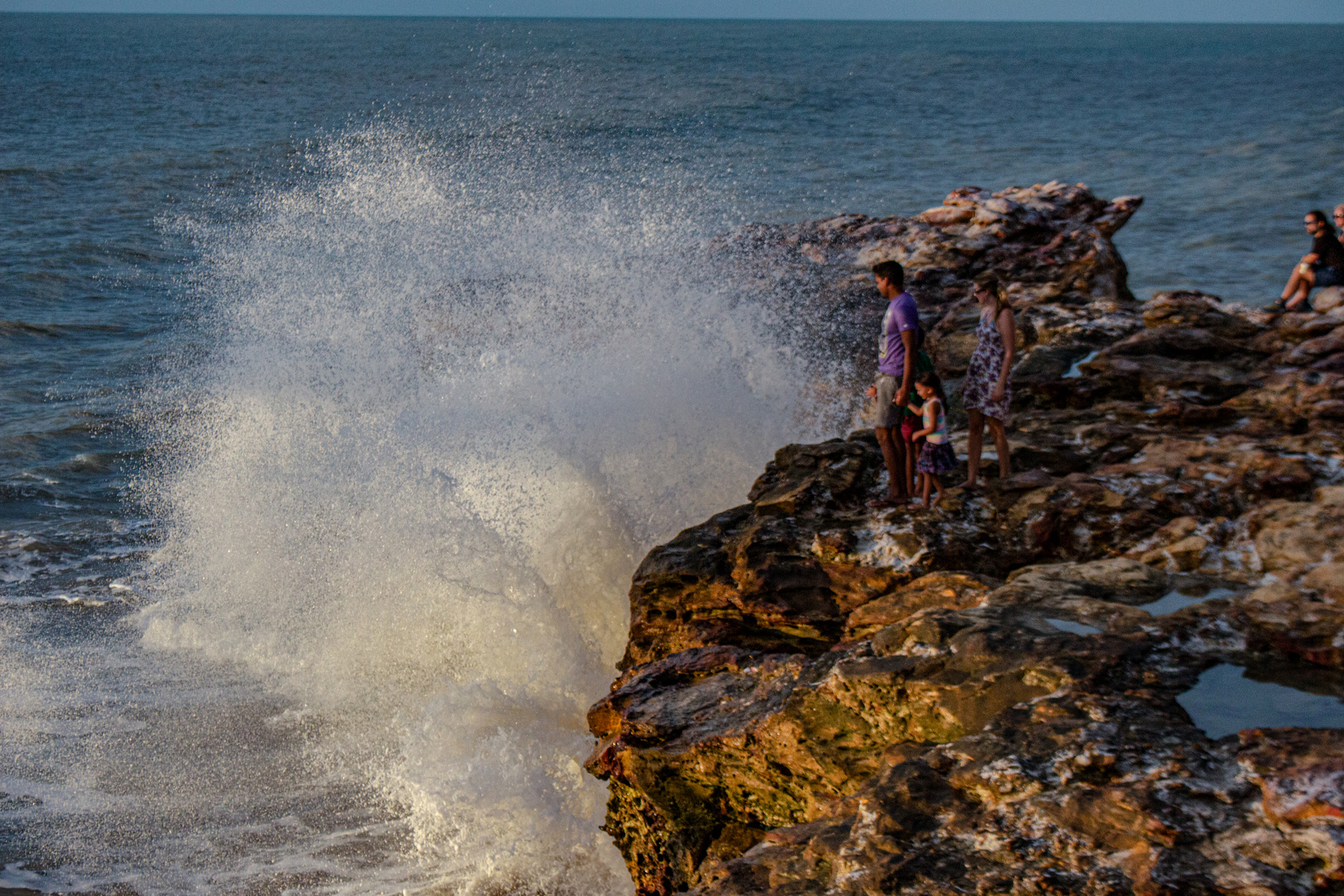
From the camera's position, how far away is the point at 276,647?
24.6 feet

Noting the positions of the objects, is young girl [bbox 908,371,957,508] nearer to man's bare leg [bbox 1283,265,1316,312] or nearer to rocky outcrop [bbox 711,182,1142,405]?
rocky outcrop [bbox 711,182,1142,405]

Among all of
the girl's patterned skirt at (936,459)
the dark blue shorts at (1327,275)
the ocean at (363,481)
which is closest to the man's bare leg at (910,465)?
the girl's patterned skirt at (936,459)

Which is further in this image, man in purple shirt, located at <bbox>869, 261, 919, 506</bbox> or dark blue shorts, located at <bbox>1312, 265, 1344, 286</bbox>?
dark blue shorts, located at <bbox>1312, 265, 1344, 286</bbox>

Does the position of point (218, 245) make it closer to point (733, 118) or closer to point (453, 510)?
point (453, 510)

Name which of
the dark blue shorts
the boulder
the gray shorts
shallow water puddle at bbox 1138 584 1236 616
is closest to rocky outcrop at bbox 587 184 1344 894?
shallow water puddle at bbox 1138 584 1236 616

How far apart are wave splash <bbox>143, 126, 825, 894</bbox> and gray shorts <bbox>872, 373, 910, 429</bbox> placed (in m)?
A: 2.20

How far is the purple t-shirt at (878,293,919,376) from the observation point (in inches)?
232

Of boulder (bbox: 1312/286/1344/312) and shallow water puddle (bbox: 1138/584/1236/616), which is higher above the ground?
boulder (bbox: 1312/286/1344/312)

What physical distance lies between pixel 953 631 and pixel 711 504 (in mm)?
3834

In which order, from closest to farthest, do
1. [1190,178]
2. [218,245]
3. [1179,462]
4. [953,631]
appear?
[953,631] < [1179,462] < [218,245] < [1190,178]

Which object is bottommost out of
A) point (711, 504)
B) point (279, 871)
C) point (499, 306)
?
point (279, 871)

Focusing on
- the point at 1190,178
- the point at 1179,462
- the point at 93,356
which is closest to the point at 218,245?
the point at 93,356

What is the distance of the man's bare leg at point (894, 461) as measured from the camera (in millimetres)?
6156

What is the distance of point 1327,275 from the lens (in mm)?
9172
